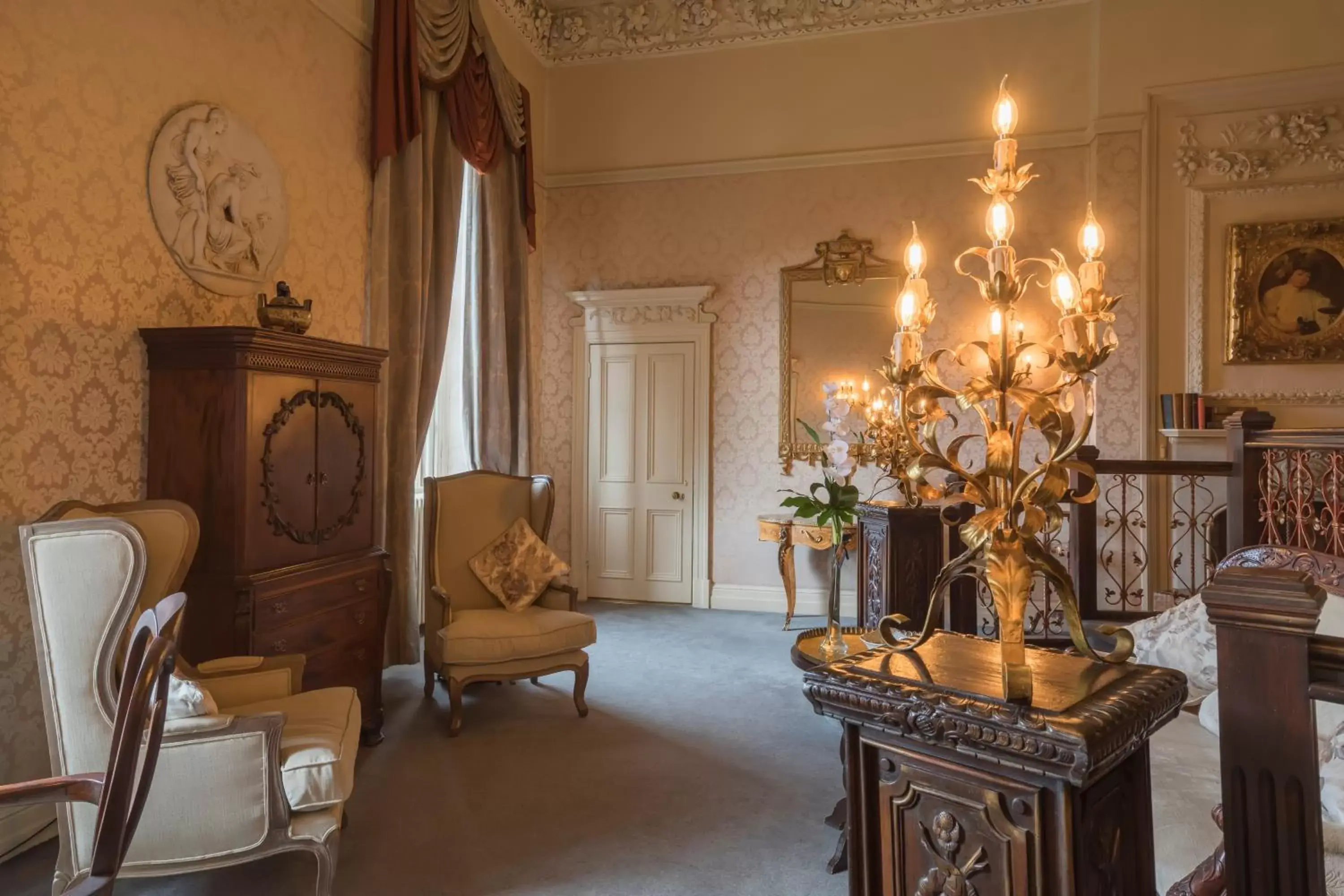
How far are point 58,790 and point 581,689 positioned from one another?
2447mm

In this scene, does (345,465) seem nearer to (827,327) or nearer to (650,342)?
(650,342)

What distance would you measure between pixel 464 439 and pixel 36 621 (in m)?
3.60

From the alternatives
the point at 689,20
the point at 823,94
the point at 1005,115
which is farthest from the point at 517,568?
the point at 689,20

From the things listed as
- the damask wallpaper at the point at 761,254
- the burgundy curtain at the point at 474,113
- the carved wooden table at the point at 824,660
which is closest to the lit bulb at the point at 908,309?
the carved wooden table at the point at 824,660

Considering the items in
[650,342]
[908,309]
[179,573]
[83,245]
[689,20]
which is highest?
[689,20]

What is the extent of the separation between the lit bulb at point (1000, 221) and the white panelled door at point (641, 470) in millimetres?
5449

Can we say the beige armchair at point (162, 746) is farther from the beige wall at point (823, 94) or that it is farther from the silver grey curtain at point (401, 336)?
the beige wall at point (823, 94)

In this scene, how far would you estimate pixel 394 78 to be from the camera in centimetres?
437

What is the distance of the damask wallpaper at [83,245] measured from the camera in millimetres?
2648

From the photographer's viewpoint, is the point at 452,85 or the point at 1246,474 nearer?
the point at 1246,474

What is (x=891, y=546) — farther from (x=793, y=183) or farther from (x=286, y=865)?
(x=793, y=183)

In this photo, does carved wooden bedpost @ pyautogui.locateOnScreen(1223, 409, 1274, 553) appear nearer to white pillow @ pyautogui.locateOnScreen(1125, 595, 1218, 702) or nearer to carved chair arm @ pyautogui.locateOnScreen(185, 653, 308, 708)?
white pillow @ pyautogui.locateOnScreen(1125, 595, 1218, 702)

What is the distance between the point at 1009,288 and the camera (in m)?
0.97

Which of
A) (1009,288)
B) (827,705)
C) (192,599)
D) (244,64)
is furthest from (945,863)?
(244,64)
